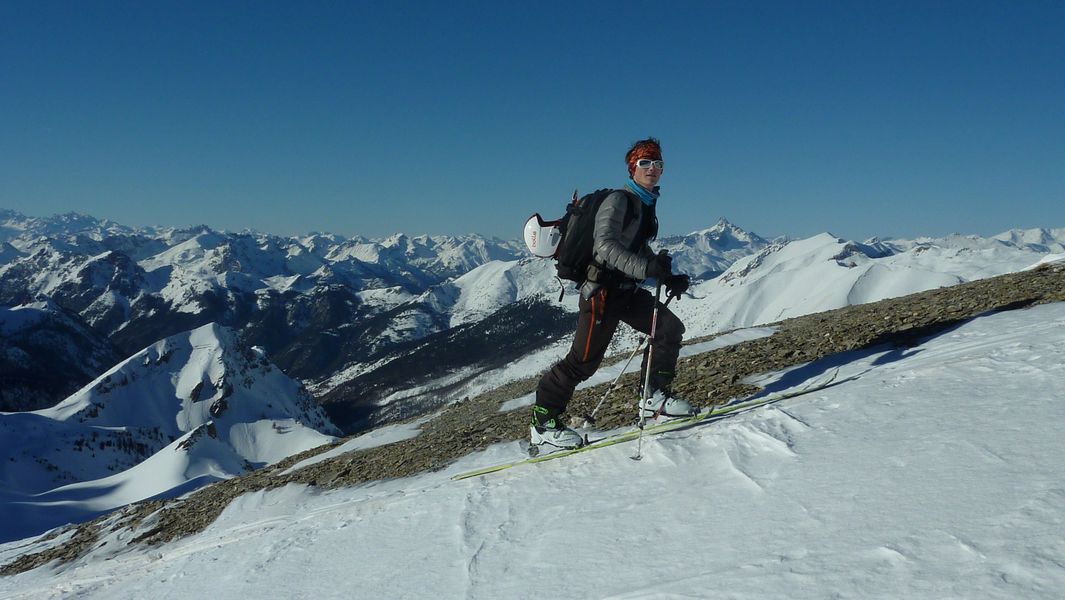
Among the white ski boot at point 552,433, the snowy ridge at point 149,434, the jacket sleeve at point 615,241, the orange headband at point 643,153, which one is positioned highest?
the orange headband at point 643,153

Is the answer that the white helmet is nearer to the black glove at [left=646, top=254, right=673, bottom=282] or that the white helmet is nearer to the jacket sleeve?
the jacket sleeve

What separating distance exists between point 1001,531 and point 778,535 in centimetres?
125

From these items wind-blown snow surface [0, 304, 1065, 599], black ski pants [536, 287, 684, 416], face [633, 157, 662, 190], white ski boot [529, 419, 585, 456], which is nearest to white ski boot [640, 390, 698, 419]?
black ski pants [536, 287, 684, 416]

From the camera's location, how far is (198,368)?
193 metres

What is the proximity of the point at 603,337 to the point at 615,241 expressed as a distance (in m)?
1.20

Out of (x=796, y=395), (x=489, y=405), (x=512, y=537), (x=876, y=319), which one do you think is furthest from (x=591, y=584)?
(x=489, y=405)

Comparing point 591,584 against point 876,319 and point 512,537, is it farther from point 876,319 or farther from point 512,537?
point 876,319

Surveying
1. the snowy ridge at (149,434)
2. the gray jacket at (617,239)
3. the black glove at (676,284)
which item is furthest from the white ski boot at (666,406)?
the snowy ridge at (149,434)

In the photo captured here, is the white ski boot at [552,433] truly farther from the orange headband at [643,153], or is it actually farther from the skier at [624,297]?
the orange headband at [643,153]

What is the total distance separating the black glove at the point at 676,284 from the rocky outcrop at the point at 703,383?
292 cm

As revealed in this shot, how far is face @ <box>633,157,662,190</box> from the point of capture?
6.53 metres

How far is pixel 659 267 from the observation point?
614 centimetres

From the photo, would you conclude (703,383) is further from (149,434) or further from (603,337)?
(149,434)

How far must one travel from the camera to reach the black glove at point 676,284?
20.9ft
